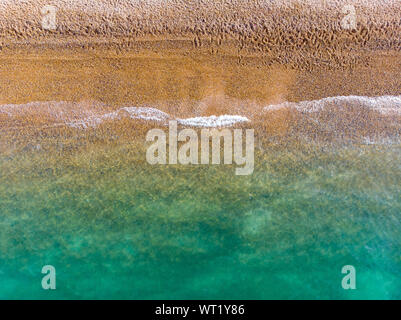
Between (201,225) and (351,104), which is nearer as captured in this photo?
(201,225)

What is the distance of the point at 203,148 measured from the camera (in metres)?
4.81

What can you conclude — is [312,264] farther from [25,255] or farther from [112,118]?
[25,255]

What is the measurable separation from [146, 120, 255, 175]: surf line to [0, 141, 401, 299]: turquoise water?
4.7 inches

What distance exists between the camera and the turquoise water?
462 cm

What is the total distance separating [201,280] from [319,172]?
2180 millimetres

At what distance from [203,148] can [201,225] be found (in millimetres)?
1054

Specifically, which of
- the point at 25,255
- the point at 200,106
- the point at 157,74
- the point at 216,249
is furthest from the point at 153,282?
the point at 157,74

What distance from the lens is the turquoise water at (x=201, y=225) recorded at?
4625mm

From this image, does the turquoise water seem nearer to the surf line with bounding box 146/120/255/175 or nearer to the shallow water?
the shallow water

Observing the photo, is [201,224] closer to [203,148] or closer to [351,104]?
[203,148]
